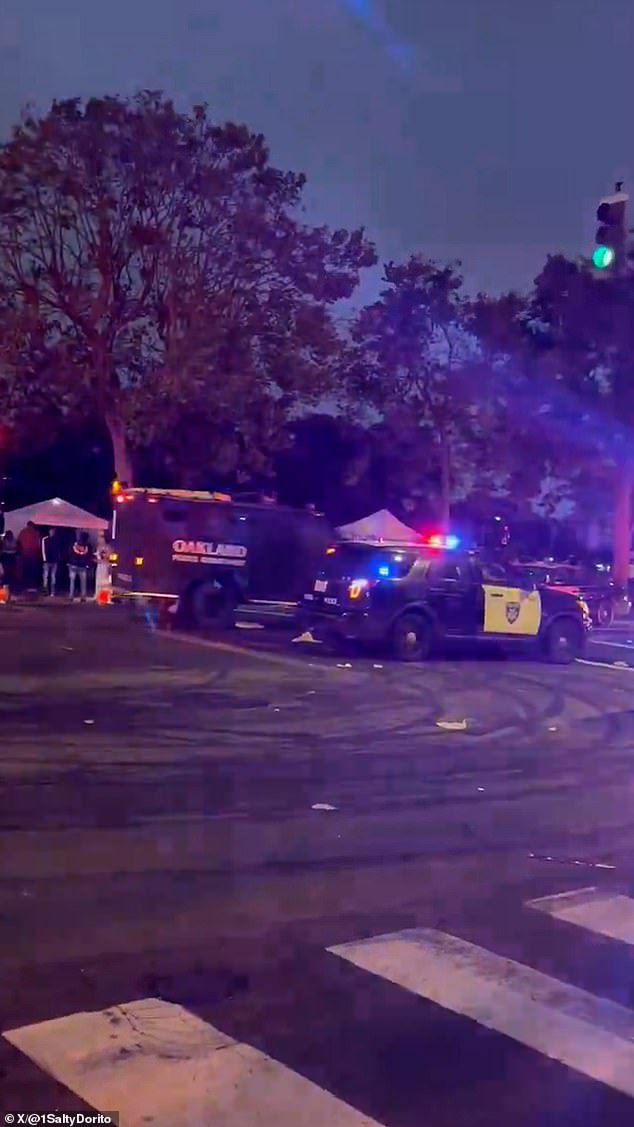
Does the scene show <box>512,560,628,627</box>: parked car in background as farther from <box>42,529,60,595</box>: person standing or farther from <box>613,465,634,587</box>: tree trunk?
<box>42,529,60,595</box>: person standing

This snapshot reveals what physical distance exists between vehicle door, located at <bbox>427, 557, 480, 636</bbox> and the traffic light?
7513mm

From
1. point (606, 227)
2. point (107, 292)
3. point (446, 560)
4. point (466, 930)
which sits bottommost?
point (466, 930)

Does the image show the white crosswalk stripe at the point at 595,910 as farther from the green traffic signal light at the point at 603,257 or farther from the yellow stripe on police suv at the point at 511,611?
the yellow stripe on police suv at the point at 511,611

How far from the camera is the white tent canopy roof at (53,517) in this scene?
36125 millimetres

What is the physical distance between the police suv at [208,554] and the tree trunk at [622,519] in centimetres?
2098

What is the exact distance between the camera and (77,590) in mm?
30625

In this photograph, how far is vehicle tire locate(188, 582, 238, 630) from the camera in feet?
82.8

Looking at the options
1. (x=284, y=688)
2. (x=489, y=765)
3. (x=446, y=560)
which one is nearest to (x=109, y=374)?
(x=446, y=560)

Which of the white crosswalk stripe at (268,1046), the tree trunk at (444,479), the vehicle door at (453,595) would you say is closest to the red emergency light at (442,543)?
the vehicle door at (453,595)

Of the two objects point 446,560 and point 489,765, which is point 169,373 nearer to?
point 446,560

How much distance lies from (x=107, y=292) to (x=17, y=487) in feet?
61.5

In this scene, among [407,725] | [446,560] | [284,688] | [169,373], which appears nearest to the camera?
[407,725]

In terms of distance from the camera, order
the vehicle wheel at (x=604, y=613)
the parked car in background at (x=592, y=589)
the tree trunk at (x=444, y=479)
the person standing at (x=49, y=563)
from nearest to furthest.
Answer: the person standing at (x=49, y=563), the parked car in background at (x=592, y=589), the vehicle wheel at (x=604, y=613), the tree trunk at (x=444, y=479)

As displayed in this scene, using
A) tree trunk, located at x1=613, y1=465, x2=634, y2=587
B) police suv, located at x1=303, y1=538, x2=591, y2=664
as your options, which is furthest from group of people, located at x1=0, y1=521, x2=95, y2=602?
tree trunk, located at x1=613, y1=465, x2=634, y2=587
